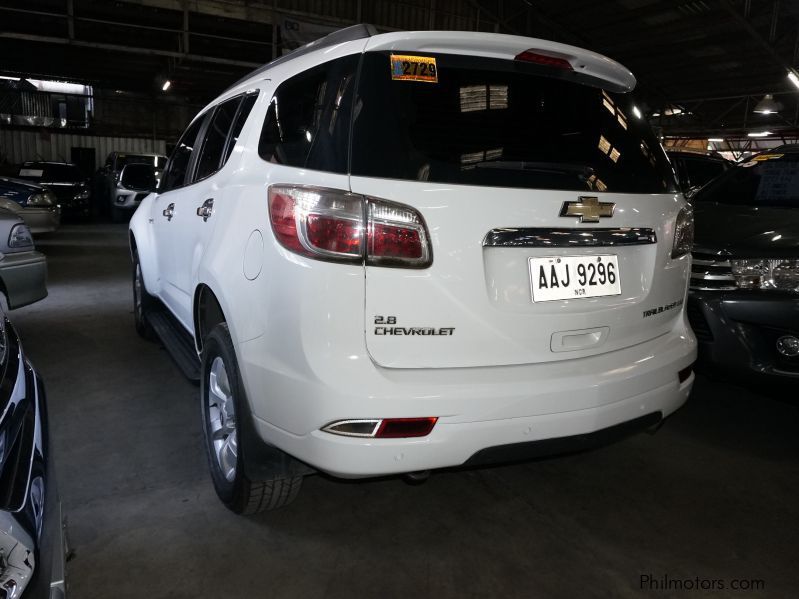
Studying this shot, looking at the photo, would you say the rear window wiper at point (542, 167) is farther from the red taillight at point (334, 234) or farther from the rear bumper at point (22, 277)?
the rear bumper at point (22, 277)

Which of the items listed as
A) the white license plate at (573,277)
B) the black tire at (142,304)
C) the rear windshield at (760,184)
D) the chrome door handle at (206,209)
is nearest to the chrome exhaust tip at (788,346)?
the rear windshield at (760,184)

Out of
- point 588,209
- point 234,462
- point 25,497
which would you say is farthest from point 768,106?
point 25,497

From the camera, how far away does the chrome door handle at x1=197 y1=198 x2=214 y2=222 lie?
2.52 metres

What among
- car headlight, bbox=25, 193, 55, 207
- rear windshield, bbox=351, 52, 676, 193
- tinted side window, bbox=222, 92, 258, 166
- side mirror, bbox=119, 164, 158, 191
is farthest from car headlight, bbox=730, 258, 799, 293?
car headlight, bbox=25, 193, 55, 207

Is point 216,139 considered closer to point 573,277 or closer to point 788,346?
point 573,277

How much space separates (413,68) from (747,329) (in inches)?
90.6

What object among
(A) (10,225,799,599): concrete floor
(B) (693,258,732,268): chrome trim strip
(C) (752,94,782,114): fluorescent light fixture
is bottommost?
(A) (10,225,799,599): concrete floor

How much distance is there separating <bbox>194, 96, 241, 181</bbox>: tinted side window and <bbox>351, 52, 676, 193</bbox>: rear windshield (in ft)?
3.70

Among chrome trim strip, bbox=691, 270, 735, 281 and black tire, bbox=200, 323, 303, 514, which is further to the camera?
chrome trim strip, bbox=691, 270, 735, 281

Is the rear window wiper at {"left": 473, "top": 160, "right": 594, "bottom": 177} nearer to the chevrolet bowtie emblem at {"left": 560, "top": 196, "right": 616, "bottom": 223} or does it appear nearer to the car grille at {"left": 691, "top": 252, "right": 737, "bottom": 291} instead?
the chevrolet bowtie emblem at {"left": 560, "top": 196, "right": 616, "bottom": 223}

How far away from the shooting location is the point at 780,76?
1570 centimetres

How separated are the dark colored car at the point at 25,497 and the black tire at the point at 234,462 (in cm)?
58

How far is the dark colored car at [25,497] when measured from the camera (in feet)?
3.67

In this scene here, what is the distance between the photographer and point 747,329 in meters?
3.10
